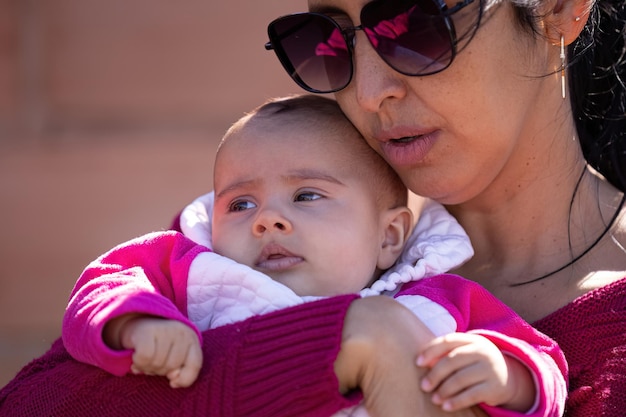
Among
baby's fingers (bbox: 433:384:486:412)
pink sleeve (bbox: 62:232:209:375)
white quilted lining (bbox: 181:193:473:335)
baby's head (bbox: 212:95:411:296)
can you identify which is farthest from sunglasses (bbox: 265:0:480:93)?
baby's fingers (bbox: 433:384:486:412)

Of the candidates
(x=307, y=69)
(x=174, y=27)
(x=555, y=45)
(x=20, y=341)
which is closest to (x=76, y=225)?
(x=20, y=341)

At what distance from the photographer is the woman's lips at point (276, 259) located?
208 cm

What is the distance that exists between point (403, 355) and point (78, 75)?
3.55 meters

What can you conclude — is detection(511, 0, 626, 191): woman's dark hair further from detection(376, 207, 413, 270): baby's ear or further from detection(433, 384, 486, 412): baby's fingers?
detection(433, 384, 486, 412): baby's fingers

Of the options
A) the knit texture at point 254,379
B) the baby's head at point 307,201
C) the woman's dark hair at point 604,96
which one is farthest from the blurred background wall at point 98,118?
the knit texture at point 254,379

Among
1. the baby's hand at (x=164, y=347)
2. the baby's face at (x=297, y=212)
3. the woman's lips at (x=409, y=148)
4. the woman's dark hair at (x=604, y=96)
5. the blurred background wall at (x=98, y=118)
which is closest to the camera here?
the baby's hand at (x=164, y=347)

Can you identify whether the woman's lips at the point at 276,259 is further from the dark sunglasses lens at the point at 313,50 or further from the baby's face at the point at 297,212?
the dark sunglasses lens at the point at 313,50

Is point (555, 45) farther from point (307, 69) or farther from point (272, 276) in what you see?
point (272, 276)

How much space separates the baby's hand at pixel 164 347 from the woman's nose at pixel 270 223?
0.38 m

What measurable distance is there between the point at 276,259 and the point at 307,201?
0.14 metres

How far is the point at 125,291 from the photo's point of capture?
182 centimetres

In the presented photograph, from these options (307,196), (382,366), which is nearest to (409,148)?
(307,196)

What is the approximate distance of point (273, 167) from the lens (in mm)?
2191

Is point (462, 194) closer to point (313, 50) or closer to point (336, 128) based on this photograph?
point (336, 128)
